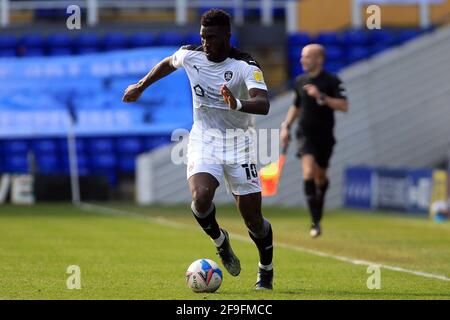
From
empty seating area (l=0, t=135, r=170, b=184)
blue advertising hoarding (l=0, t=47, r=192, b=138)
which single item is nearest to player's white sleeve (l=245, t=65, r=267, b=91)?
blue advertising hoarding (l=0, t=47, r=192, b=138)

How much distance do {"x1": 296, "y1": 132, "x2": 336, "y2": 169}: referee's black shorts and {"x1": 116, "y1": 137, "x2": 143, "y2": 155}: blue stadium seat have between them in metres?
14.0

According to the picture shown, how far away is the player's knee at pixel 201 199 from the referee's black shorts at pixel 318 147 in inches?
282

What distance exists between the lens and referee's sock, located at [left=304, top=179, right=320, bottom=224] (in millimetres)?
16391

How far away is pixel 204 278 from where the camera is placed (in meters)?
9.46

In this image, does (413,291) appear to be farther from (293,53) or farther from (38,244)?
(293,53)

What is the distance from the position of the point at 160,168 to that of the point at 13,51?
5719mm

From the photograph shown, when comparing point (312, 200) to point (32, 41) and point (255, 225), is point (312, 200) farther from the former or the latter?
point (32, 41)

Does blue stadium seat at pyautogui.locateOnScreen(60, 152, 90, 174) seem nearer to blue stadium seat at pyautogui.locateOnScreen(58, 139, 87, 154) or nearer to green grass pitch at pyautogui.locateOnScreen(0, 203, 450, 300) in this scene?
blue stadium seat at pyautogui.locateOnScreen(58, 139, 87, 154)

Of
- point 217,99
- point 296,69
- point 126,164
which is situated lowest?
point 126,164

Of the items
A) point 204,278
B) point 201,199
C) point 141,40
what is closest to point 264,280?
point 204,278

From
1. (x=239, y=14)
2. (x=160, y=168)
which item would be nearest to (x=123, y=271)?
(x=160, y=168)

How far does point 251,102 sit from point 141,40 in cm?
2195

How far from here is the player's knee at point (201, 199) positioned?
9.63 m

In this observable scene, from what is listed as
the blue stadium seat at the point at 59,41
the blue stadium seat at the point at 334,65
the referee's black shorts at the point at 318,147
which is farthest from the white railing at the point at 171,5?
the referee's black shorts at the point at 318,147
